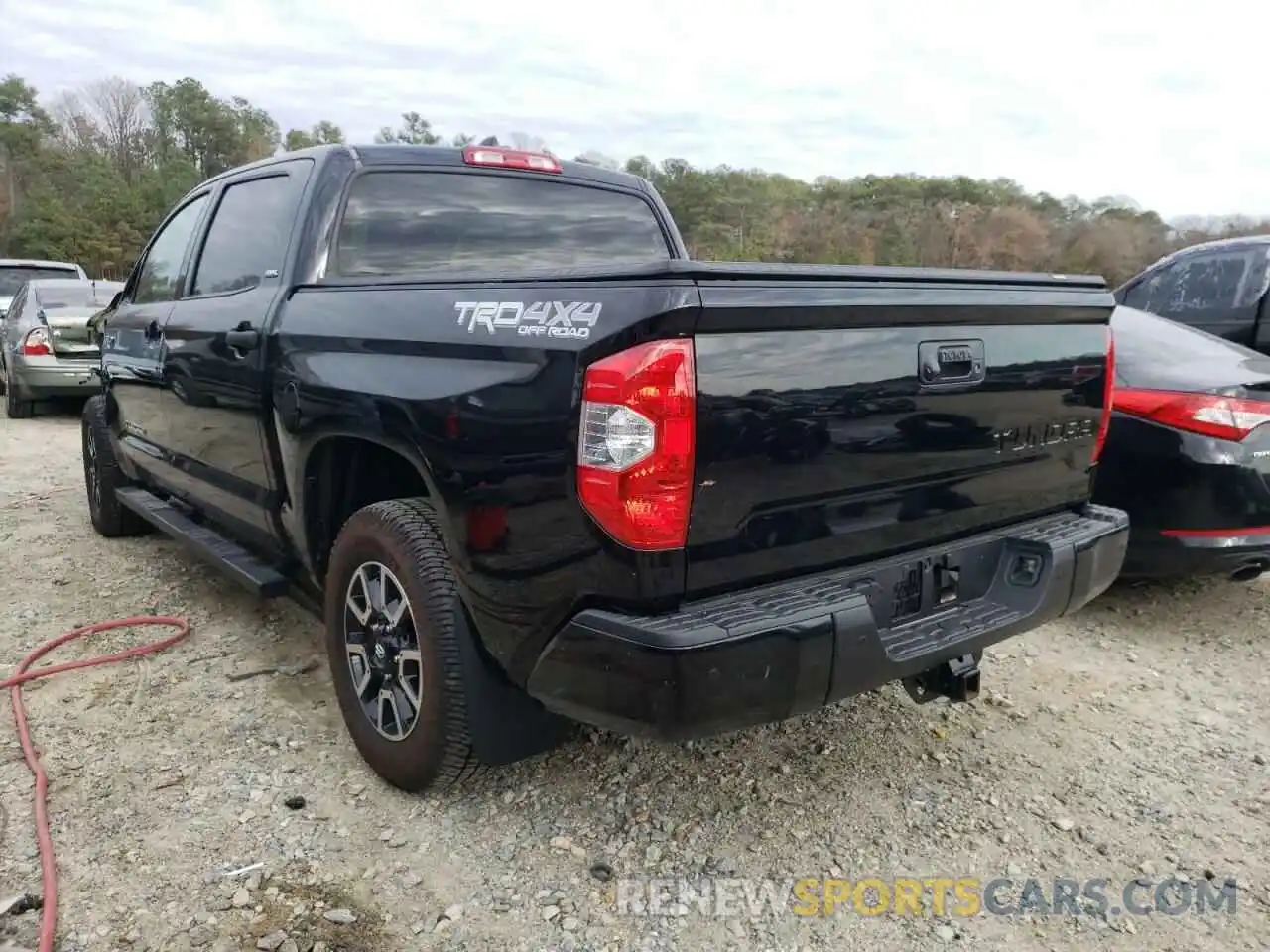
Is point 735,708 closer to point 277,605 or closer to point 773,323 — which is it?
point 773,323

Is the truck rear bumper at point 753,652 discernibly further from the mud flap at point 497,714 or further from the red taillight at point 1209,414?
the red taillight at point 1209,414

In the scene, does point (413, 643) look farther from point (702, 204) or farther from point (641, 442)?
point (702, 204)

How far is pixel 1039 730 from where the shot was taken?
314cm

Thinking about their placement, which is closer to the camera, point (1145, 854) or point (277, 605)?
point (1145, 854)

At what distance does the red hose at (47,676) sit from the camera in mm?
2199

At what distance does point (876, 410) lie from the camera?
7.21 feet

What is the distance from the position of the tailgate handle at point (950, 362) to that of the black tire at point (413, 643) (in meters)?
1.29

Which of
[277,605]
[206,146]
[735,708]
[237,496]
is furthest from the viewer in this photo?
[206,146]

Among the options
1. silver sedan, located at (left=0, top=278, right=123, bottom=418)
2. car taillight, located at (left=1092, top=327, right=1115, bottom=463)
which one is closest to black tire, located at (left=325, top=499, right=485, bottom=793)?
car taillight, located at (left=1092, top=327, right=1115, bottom=463)

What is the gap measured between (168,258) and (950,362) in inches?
144

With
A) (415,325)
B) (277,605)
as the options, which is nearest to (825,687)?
(415,325)

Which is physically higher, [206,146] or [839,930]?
[206,146]

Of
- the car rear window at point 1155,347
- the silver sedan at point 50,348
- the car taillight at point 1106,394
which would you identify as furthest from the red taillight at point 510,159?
the silver sedan at point 50,348

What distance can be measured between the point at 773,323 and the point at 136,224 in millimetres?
49221
